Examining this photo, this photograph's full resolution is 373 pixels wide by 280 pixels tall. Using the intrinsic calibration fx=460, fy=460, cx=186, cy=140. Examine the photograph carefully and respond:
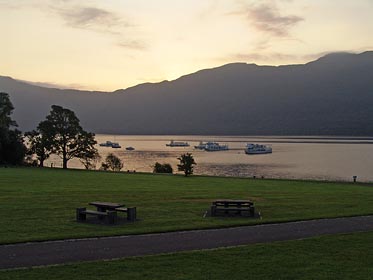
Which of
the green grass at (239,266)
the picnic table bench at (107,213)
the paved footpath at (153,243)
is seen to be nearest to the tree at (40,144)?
the picnic table bench at (107,213)

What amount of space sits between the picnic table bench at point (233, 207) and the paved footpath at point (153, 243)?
1.92 m

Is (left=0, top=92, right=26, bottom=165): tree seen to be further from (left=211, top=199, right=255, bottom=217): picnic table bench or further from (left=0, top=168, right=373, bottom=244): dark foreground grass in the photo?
(left=211, top=199, right=255, bottom=217): picnic table bench

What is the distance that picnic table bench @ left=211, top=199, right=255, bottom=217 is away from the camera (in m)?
16.8

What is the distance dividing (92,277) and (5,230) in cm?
554

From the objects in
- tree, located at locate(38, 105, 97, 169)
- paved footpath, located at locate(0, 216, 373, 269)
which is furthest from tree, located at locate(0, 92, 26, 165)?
paved footpath, located at locate(0, 216, 373, 269)

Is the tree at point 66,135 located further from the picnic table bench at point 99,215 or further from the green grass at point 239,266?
the green grass at point 239,266

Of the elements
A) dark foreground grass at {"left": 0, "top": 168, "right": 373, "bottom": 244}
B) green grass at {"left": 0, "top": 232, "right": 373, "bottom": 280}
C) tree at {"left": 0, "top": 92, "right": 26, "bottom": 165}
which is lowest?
green grass at {"left": 0, "top": 232, "right": 373, "bottom": 280}

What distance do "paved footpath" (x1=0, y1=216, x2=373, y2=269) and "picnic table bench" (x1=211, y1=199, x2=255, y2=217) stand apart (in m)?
1.92

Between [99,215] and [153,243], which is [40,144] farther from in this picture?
[153,243]

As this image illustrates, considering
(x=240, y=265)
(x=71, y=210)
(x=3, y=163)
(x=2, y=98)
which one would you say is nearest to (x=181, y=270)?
(x=240, y=265)

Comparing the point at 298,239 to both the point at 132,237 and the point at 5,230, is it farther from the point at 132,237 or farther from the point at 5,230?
the point at 5,230

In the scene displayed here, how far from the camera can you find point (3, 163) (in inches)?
2245

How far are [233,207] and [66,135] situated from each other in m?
49.3

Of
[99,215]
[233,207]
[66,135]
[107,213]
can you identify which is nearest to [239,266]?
[107,213]
